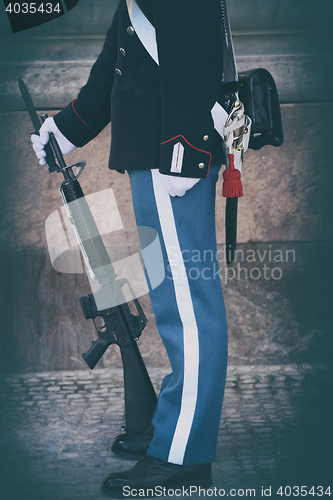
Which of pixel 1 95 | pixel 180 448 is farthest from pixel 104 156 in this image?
pixel 180 448

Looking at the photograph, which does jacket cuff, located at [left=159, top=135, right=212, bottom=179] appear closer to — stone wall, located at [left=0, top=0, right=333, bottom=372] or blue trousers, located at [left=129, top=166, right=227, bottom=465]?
blue trousers, located at [left=129, top=166, right=227, bottom=465]

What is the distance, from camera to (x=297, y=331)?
3289 millimetres

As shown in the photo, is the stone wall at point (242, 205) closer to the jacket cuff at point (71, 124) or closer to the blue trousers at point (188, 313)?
the jacket cuff at point (71, 124)

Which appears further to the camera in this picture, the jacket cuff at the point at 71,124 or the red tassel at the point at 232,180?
the jacket cuff at the point at 71,124

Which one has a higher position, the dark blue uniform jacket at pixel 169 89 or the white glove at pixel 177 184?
the dark blue uniform jacket at pixel 169 89

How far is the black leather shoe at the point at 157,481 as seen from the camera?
1931 mm

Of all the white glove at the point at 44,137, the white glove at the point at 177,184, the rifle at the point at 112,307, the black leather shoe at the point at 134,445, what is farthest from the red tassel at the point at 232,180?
the black leather shoe at the point at 134,445

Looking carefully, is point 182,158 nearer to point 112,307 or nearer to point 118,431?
point 112,307

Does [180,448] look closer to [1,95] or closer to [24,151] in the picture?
[24,151]

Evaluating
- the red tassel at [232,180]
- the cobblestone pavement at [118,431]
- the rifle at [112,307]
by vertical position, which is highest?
the red tassel at [232,180]

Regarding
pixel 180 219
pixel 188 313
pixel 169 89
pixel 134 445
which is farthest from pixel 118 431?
pixel 169 89

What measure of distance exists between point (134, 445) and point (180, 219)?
108cm

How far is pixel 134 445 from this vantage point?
222 centimetres

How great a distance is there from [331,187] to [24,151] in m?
2.03
